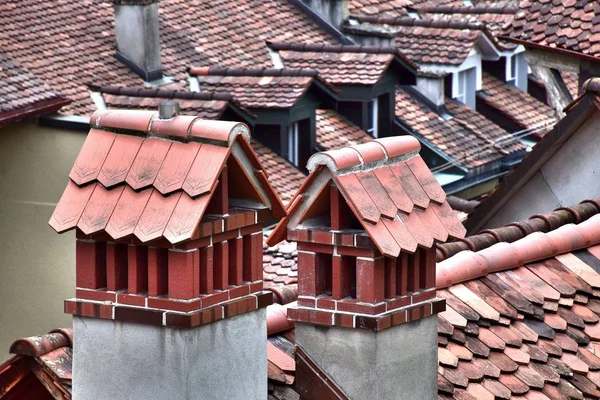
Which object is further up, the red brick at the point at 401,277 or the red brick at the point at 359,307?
the red brick at the point at 401,277

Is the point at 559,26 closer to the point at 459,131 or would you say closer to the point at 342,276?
the point at 342,276

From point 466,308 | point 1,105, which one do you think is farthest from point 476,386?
point 1,105

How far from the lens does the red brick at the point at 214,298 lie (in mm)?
8367

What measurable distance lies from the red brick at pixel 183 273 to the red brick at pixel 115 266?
35 centimetres

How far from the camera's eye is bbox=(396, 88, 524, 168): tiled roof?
36.0 metres

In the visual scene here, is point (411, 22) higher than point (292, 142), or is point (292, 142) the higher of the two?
point (411, 22)

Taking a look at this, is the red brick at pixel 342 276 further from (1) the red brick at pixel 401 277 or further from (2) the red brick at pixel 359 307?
(1) the red brick at pixel 401 277

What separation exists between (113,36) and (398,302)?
2357 centimetres

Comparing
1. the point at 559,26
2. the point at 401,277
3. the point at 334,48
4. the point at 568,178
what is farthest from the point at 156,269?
the point at 334,48

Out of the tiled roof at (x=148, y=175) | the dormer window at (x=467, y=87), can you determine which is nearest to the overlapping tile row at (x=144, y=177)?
the tiled roof at (x=148, y=175)

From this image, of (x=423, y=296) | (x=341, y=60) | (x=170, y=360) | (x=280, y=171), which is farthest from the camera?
(x=341, y=60)

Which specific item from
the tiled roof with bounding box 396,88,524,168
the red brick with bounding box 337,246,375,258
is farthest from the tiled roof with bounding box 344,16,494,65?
the red brick with bounding box 337,246,375,258

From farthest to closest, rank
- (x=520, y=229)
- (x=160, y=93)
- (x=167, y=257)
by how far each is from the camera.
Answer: (x=160, y=93) < (x=520, y=229) < (x=167, y=257)

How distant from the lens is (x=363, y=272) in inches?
355
